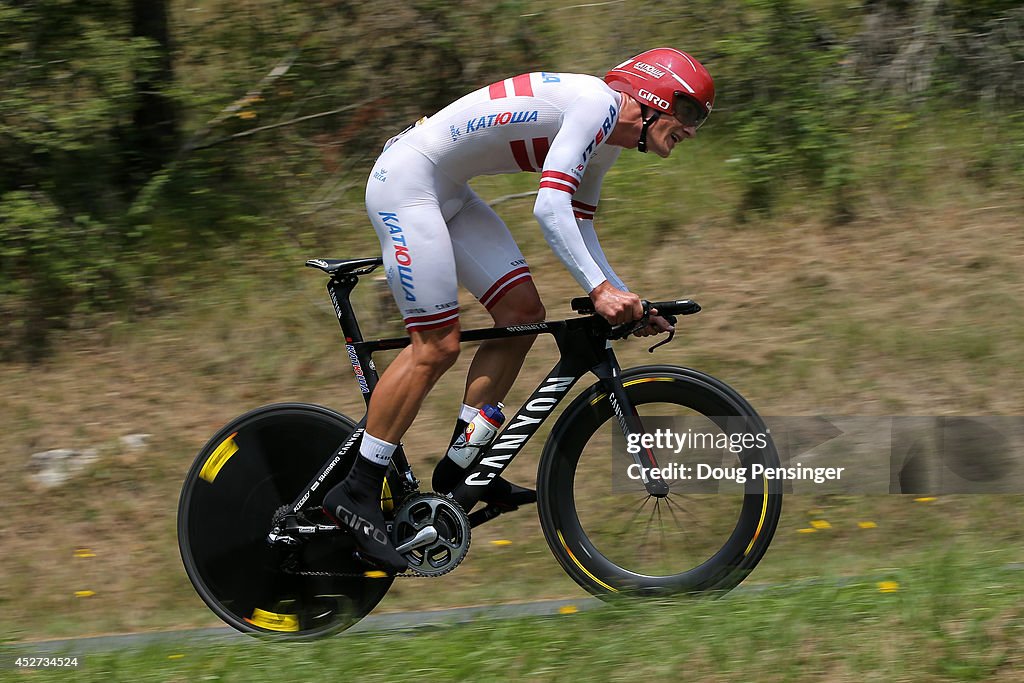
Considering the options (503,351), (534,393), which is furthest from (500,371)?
(534,393)

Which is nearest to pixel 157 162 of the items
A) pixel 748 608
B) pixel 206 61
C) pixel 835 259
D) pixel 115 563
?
pixel 206 61

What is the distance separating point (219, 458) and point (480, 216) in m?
1.36

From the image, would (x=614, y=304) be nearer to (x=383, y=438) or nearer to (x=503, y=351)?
(x=503, y=351)

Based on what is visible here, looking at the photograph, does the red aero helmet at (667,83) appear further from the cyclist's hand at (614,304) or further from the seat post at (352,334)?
the seat post at (352,334)

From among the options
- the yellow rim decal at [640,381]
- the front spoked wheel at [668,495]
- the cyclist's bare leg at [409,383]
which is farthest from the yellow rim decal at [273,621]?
the yellow rim decal at [640,381]

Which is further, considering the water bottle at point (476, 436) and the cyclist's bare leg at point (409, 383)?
the water bottle at point (476, 436)

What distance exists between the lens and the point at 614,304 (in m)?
3.87

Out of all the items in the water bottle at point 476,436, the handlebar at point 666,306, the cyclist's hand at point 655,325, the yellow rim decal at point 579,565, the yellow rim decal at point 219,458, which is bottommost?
the yellow rim decal at point 579,565

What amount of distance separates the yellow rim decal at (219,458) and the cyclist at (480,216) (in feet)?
1.55

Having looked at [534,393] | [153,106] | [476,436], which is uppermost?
[153,106]

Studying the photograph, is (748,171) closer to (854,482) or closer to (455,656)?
(854,482)

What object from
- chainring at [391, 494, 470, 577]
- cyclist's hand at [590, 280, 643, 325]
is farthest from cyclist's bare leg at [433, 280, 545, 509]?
cyclist's hand at [590, 280, 643, 325]

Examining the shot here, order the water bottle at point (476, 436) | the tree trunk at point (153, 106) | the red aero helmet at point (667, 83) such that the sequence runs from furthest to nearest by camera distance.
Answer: the tree trunk at point (153, 106)
the water bottle at point (476, 436)
the red aero helmet at point (667, 83)

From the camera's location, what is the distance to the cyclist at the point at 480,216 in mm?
3895
